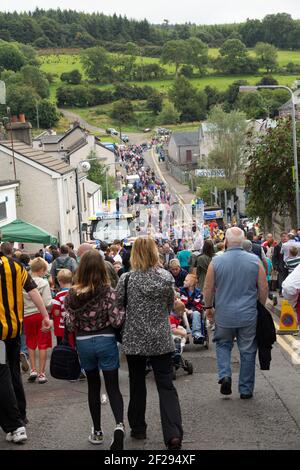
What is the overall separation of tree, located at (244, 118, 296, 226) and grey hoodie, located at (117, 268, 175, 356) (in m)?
24.0

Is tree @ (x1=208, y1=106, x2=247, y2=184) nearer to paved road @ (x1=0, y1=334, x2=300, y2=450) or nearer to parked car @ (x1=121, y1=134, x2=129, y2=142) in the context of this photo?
parked car @ (x1=121, y1=134, x2=129, y2=142)

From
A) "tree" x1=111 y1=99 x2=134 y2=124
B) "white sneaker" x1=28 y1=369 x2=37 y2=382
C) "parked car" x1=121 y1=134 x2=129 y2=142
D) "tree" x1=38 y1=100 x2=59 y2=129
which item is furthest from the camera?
"tree" x1=111 y1=99 x2=134 y2=124

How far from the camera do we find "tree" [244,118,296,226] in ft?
99.8

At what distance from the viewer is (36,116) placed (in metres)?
156

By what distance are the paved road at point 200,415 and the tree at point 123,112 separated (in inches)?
6663

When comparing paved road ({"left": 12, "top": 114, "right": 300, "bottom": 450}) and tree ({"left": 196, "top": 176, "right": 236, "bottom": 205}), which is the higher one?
paved road ({"left": 12, "top": 114, "right": 300, "bottom": 450})

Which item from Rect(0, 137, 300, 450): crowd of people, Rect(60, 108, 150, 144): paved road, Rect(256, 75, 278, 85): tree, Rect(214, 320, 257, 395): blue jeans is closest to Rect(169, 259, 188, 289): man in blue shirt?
Rect(214, 320, 257, 395): blue jeans

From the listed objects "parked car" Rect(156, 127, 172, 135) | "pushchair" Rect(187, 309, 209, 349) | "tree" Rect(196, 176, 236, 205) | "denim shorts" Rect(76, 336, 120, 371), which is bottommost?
"tree" Rect(196, 176, 236, 205)

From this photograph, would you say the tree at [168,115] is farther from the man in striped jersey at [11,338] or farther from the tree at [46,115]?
the man in striped jersey at [11,338]

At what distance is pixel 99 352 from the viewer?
6914 millimetres

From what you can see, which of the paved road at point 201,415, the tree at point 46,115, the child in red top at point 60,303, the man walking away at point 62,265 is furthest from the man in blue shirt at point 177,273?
the tree at point 46,115

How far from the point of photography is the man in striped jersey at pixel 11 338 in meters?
7.16

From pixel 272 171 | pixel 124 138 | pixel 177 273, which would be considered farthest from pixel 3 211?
pixel 124 138
